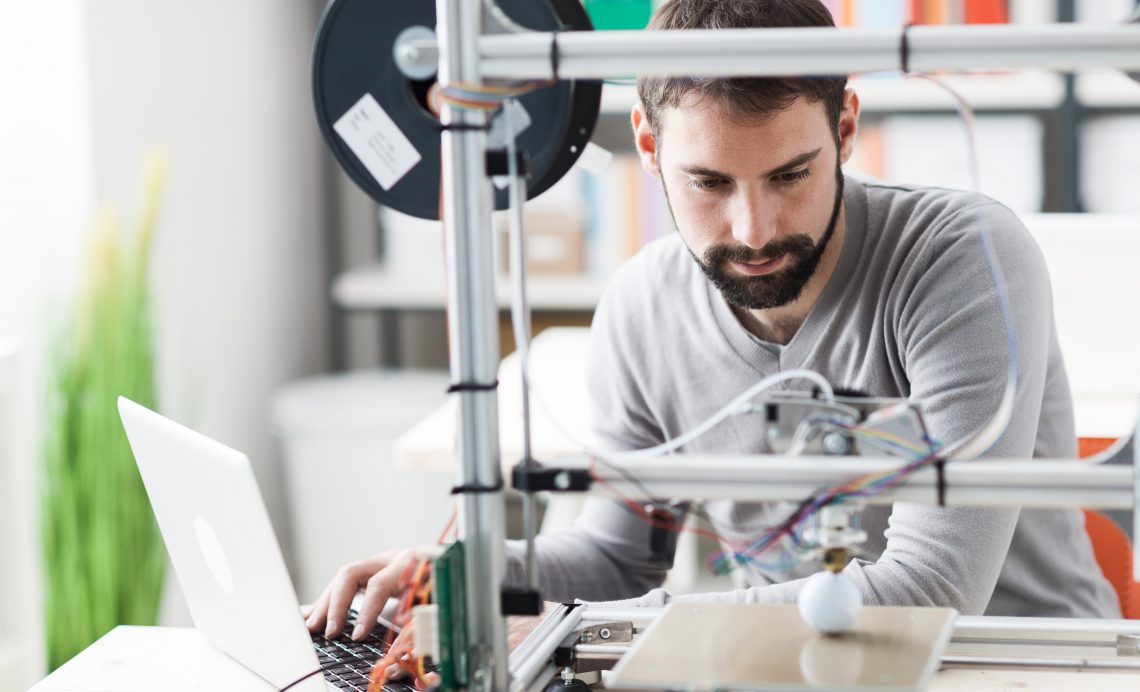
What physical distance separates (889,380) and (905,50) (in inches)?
23.9

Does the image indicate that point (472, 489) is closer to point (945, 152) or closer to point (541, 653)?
point (541, 653)

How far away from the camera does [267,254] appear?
326 cm

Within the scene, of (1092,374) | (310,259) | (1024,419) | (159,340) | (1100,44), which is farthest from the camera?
(310,259)

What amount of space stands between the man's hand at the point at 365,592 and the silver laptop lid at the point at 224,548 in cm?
9

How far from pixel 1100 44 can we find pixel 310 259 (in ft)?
9.10

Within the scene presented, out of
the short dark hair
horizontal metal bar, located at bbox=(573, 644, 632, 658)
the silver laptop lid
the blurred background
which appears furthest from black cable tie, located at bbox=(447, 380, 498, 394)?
the blurred background

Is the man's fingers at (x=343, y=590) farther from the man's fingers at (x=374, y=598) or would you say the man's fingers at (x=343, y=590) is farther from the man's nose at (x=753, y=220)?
the man's nose at (x=753, y=220)

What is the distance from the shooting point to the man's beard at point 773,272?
1.42m

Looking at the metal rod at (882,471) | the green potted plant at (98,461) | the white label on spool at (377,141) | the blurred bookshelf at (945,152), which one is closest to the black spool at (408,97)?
the white label on spool at (377,141)

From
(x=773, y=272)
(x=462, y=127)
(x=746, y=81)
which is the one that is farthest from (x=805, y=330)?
(x=462, y=127)

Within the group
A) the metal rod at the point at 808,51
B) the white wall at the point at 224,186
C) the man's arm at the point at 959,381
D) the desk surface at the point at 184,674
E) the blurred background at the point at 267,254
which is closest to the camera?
the metal rod at the point at 808,51

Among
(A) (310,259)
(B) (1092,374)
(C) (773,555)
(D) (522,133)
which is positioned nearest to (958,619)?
(C) (773,555)

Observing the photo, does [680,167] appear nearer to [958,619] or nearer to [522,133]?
[522,133]

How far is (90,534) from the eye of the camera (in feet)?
8.02
